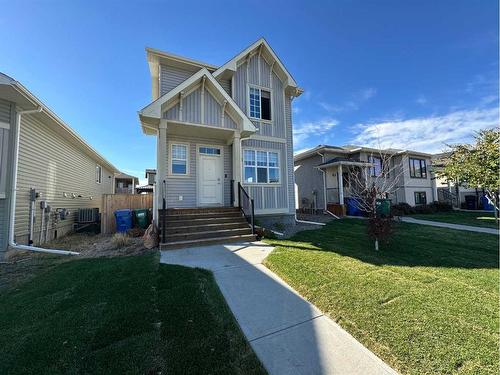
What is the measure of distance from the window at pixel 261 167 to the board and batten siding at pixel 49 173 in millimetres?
7642

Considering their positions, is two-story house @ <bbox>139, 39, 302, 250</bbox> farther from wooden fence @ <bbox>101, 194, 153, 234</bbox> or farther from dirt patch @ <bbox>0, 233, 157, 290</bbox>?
wooden fence @ <bbox>101, 194, 153, 234</bbox>

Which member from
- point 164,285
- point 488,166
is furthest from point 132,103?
point 488,166

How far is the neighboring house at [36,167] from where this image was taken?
21.2 ft

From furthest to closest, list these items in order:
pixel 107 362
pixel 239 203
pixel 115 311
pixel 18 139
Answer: pixel 239 203, pixel 18 139, pixel 115 311, pixel 107 362

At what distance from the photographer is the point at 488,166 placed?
11805mm

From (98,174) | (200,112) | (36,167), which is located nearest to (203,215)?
(200,112)

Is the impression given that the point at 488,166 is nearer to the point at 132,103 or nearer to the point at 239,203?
the point at 239,203

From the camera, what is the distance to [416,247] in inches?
261

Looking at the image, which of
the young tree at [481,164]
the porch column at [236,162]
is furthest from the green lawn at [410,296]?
the young tree at [481,164]

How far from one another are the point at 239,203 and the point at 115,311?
6.20m

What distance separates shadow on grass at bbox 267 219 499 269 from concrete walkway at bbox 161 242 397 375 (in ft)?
8.51

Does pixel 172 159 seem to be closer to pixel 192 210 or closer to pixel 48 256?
pixel 192 210

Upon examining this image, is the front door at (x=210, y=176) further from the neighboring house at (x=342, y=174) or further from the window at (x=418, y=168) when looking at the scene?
the window at (x=418, y=168)

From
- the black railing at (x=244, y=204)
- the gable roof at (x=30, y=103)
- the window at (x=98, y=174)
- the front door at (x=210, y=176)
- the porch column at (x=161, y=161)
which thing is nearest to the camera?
the gable roof at (x=30, y=103)
